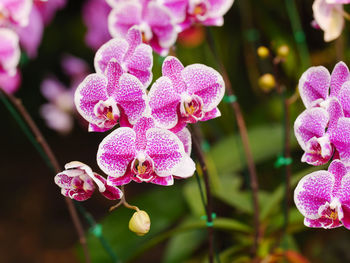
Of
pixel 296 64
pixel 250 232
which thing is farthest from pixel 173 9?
pixel 296 64

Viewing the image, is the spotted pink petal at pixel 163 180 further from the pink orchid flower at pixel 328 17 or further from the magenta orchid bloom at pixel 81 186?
the pink orchid flower at pixel 328 17

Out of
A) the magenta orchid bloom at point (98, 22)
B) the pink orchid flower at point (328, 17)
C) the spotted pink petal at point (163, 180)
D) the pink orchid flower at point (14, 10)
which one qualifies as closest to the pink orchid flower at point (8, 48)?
the pink orchid flower at point (14, 10)

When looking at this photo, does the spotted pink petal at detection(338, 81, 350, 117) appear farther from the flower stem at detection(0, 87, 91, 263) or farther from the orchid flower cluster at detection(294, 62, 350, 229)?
the flower stem at detection(0, 87, 91, 263)

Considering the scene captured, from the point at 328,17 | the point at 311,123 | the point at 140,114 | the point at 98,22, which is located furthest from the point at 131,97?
the point at 98,22

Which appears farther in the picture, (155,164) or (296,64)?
(296,64)

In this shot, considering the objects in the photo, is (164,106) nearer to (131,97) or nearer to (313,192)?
(131,97)

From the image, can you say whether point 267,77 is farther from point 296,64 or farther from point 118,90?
point 296,64

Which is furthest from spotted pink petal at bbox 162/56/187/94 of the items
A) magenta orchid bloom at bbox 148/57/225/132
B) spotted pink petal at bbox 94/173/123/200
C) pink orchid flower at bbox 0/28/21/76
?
pink orchid flower at bbox 0/28/21/76
